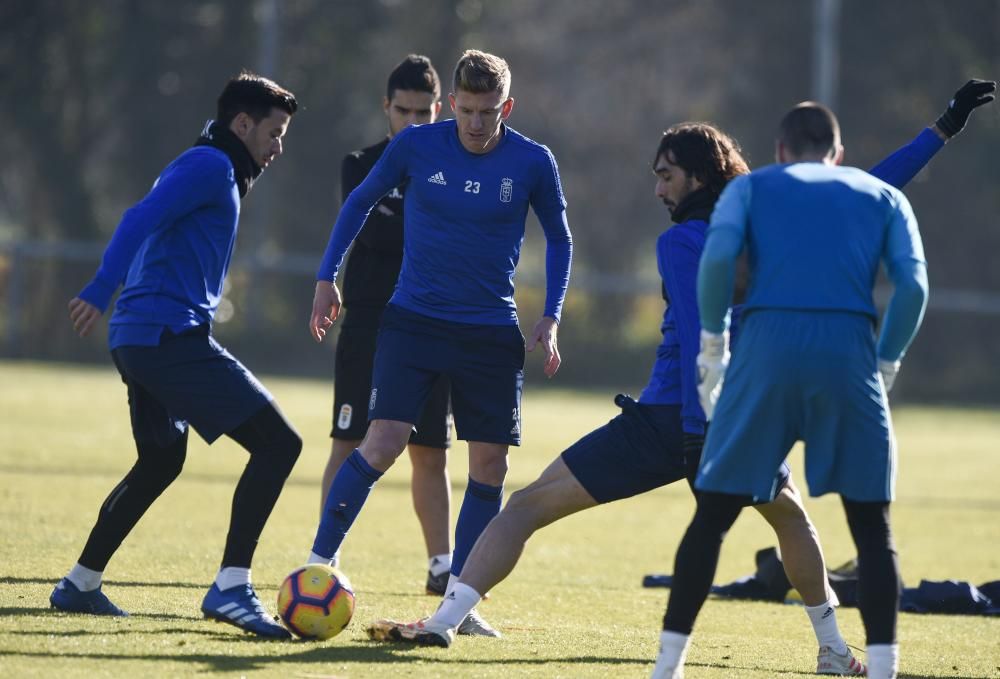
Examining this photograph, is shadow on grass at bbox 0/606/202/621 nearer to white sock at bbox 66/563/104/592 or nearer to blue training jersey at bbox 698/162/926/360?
white sock at bbox 66/563/104/592

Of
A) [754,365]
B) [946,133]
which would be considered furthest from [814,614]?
[946,133]

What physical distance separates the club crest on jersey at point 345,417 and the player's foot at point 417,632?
2120mm

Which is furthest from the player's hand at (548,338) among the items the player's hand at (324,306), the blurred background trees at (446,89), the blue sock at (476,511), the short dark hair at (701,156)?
the blurred background trees at (446,89)

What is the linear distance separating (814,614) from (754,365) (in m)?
1.56

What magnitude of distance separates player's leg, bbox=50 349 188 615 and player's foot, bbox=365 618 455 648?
111 cm

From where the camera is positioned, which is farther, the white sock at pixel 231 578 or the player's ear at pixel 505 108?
the player's ear at pixel 505 108

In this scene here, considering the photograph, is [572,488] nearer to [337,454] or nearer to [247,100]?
[247,100]

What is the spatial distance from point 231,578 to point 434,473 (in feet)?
6.47

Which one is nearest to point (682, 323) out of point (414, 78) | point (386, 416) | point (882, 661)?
point (882, 661)

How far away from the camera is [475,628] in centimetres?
604

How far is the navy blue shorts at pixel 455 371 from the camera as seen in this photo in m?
6.06

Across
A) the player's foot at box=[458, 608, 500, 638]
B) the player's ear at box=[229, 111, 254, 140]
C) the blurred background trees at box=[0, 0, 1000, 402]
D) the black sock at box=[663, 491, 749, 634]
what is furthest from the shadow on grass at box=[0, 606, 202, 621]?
the blurred background trees at box=[0, 0, 1000, 402]

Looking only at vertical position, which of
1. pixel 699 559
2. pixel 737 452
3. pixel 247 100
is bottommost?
pixel 699 559

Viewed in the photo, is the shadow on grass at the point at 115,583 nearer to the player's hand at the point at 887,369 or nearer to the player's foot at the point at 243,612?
the player's foot at the point at 243,612
